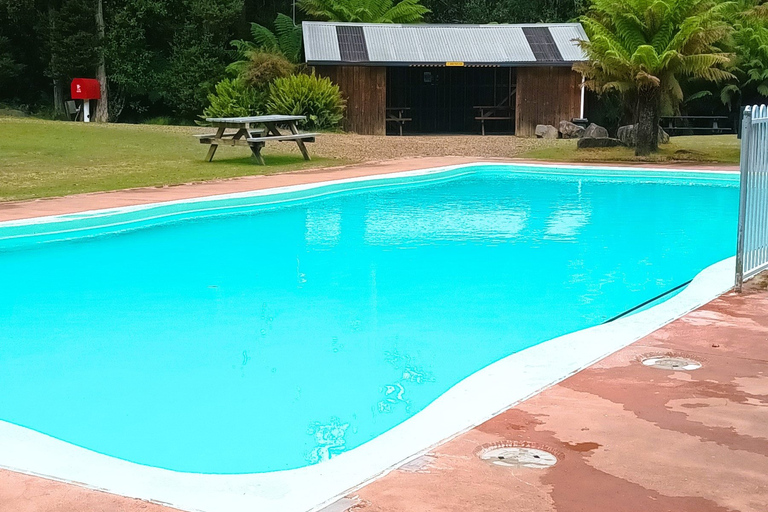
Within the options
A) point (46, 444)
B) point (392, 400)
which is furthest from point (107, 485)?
point (392, 400)

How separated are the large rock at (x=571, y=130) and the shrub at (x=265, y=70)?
293 inches

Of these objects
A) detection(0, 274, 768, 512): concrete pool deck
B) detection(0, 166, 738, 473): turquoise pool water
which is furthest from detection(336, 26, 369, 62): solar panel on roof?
detection(0, 274, 768, 512): concrete pool deck

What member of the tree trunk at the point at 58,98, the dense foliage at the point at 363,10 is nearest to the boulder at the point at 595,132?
the dense foliage at the point at 363,10

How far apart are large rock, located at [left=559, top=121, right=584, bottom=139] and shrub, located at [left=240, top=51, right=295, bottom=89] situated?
24.4 ft

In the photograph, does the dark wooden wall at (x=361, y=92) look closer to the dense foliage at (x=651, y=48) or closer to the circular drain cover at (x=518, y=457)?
the dense foliage at (x=651, y=48)

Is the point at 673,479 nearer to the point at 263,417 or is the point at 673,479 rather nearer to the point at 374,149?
the point at 263,417

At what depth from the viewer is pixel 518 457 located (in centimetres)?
337

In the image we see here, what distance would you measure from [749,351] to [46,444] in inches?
130

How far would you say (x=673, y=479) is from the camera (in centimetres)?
315

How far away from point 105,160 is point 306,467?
46.6ft

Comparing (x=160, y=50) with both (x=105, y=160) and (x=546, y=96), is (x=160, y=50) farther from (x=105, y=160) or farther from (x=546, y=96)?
(x=105, y=160)

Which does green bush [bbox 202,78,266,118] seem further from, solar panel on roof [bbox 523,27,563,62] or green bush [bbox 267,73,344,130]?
solar panel on roof [bbox 523,27,563,62]

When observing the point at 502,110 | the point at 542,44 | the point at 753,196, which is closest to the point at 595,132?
the point at 542,44

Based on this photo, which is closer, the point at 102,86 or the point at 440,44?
the point at 440,44
